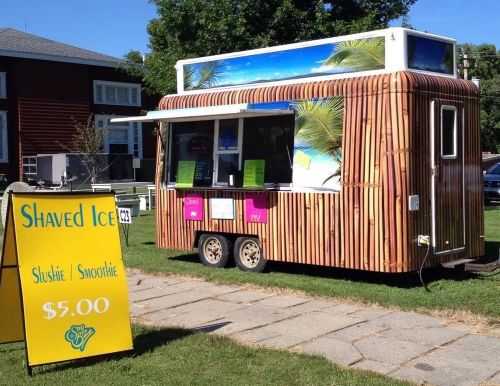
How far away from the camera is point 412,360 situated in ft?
18.8

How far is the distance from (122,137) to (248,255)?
23765 mm

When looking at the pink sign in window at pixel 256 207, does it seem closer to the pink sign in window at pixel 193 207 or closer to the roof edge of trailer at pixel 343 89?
the pink sign in window at pixel 193 207

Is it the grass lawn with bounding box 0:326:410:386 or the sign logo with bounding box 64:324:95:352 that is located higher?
the sign logo with bounding box 64:324:95:352

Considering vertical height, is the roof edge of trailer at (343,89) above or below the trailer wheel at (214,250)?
above

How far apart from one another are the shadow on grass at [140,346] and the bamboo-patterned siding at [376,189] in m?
2.77

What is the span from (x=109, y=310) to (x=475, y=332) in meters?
3.44

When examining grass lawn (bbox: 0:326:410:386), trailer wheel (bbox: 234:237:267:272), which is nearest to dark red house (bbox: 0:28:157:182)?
trailer wheel (bbox: 234:237:267:272)

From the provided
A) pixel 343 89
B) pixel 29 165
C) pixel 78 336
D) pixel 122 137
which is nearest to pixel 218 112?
pixel 343 89

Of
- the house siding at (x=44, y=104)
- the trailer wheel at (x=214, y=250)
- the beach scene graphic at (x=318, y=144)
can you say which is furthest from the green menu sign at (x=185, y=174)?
the house siding at (x=44, y=104)

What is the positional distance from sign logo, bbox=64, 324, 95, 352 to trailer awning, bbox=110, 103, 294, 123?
4162 millimetres

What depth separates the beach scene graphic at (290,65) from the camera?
8633 mm

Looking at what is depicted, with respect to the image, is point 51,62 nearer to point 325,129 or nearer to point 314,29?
point 314,29

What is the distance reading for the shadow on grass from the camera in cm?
561

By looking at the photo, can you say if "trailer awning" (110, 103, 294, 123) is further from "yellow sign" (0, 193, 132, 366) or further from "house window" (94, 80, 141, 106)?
"house window" (94, 80, 141, 106)
